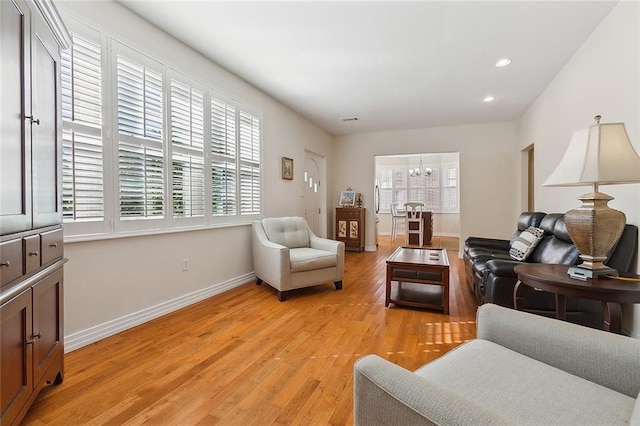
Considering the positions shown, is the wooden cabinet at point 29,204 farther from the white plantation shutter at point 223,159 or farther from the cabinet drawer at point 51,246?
the white plantation shutter at point 223,159

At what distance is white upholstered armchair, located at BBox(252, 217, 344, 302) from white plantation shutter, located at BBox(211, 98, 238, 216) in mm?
482

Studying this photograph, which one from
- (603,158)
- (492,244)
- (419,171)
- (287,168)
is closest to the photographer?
(603,158)

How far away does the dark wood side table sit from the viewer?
1.43 meters

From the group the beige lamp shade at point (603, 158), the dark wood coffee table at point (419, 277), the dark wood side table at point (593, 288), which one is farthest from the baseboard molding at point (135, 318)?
the beige lamp shade at point (603, 158)

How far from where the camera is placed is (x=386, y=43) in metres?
2.91

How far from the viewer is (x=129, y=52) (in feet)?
8.17

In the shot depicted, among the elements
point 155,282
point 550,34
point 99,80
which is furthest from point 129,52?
point 550,34

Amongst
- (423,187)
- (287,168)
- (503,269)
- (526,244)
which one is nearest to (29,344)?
(503,269)

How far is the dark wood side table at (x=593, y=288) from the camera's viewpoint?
1.43m

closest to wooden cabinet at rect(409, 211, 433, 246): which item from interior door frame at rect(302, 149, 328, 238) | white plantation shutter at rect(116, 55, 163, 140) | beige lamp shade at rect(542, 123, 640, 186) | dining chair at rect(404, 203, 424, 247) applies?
dining chair at rect(404, 203, 424, 247)

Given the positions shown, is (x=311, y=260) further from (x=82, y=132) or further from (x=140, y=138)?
(x=82, y=132)

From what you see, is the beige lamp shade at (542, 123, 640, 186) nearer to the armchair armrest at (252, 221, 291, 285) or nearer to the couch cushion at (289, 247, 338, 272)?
the couch cushion at (289, 247, 338, 272)

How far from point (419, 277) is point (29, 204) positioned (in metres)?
2.97

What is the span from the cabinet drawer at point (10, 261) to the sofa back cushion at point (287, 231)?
2.59 m
